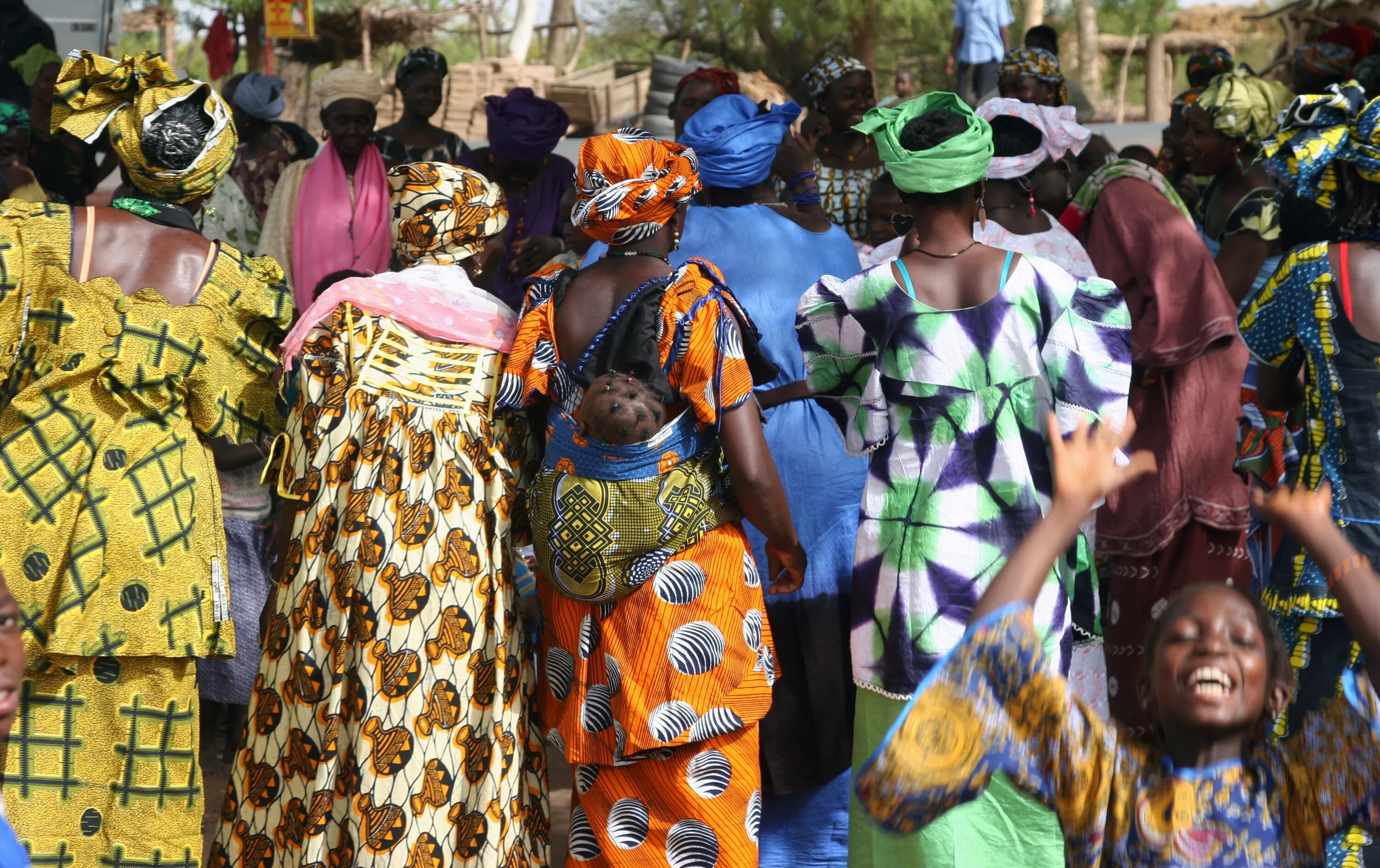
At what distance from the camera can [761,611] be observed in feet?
12.2

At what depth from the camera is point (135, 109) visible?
358 centimetres

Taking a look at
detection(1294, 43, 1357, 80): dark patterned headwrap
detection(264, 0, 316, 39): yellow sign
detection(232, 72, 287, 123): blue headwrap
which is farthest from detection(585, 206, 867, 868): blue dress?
detection(264, 0, 316, 39): yellow sign

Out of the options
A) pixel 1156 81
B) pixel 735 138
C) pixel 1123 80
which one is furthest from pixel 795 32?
pixel 735 138

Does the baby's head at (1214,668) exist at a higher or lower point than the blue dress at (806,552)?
higher

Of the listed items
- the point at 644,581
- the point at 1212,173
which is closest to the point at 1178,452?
the point at 1212,173

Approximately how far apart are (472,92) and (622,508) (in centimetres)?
1415

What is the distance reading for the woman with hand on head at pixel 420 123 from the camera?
6.96 m

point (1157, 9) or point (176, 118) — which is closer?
point (176, 118)

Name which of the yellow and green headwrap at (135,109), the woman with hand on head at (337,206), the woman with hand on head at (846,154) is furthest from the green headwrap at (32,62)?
the yellow and green headwrap at (135,109)

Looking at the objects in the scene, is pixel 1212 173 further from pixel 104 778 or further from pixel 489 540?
pixel 104 778

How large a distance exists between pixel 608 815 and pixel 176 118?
1.99 metres

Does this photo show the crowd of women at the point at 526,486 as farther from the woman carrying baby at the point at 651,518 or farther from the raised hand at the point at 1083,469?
the raised hand at the point at 1083,469

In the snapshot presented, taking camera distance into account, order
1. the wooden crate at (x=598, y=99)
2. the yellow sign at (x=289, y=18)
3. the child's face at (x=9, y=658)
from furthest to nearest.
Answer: the wooden crate at (x=598, y=99) < the yellow sign at (x=289, y=18) < the child's face at (x=9, y=658)

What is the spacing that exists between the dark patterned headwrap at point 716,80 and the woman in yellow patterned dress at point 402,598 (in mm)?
1948
